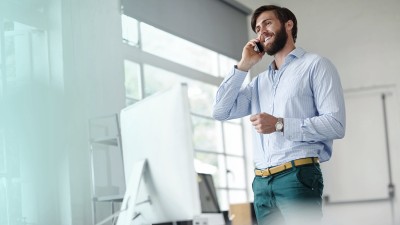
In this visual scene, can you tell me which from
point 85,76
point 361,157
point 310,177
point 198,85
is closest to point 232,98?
point 310,177

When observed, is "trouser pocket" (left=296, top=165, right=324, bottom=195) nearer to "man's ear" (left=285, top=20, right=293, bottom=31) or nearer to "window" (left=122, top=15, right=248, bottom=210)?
"man's ear" (left=285, top=20, right=293, bottom=31)

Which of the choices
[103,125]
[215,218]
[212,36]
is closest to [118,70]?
[103,125]

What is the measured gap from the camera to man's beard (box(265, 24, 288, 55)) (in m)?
2.38

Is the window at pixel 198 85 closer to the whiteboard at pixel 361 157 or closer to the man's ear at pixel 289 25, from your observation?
the whiteboard at pixel 361 157

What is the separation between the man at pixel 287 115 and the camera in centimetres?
215

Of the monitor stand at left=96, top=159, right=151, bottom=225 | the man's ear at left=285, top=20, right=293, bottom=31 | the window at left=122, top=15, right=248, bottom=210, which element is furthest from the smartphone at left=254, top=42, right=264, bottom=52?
the window at left=122, top=15, right=248, bottom=210

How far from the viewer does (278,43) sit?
7.79 ft

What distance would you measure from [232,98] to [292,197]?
1.48 ft

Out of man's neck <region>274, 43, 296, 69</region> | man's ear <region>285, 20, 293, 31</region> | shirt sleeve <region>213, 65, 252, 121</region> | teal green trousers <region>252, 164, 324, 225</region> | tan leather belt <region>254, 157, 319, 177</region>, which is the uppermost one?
man's ear <region>285, 20, 293, 31</region>

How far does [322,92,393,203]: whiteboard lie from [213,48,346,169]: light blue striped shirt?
15.6 feet

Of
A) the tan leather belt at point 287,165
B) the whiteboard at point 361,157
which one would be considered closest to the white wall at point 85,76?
the tan leather belt at point 287,165

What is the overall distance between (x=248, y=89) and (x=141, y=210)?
576mm

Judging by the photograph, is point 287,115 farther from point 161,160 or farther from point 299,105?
point 161,160

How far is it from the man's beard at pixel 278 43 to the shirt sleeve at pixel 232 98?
0.12 metres
